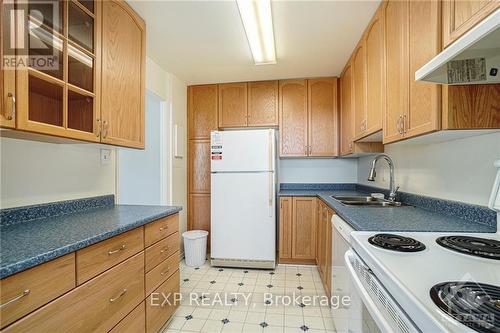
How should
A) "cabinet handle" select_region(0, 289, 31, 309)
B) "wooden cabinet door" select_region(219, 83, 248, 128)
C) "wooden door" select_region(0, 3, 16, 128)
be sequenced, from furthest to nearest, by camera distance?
"wooden cabinet door" select_region(219, 83, 248, 128) < "wooden door" select_region(0, 3, 16, 128) < "cabinet handle" select_region(0, 289, 31, 309)

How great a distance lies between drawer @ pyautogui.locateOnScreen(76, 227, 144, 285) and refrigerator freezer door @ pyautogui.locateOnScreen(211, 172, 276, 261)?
1486mm

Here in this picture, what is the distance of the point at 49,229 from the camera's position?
1.19 meters

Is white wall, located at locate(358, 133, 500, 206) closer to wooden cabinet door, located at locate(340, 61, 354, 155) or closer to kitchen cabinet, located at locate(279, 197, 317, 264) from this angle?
wooden cabinet door, located at locate(340, 61, 354, 155)

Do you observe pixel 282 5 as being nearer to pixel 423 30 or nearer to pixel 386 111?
pixel 423 30

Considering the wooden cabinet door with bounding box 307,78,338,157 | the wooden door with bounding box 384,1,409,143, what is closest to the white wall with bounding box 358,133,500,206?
the wooden door with bounding box 384,1,409,143

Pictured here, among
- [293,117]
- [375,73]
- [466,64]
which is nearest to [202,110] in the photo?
[293,117]

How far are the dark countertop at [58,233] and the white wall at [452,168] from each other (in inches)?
72.9

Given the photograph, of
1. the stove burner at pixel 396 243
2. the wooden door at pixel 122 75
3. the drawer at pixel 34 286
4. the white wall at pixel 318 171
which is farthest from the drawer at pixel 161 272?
the white wall at pixel 318 171

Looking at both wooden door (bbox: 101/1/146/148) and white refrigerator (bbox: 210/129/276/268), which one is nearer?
wooden door (bbox: 101/1/146/148)

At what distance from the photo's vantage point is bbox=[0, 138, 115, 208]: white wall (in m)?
1.28

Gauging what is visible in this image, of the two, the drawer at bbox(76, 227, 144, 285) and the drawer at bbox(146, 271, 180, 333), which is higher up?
the drawer at bbox(76, 227, 144, 285)

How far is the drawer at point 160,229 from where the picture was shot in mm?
1528

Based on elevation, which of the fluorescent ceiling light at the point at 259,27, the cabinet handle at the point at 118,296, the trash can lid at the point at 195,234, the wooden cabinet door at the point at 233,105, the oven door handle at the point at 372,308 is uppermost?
the fluorescent ceiling light at the point at 259,27

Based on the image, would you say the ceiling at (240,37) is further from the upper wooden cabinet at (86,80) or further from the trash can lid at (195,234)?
the trash can lid at (195,234)
